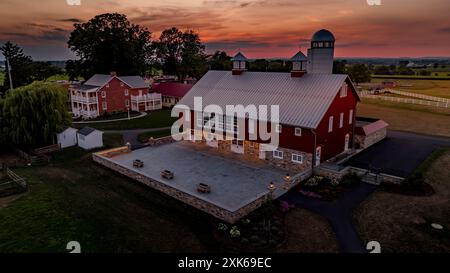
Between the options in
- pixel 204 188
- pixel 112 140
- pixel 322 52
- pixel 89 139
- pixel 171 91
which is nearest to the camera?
pixel 204 188

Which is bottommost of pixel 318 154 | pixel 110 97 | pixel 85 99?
pixel 318 154

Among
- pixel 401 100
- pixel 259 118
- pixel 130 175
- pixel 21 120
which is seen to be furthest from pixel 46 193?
pixel 401 100

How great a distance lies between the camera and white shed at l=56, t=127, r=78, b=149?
1289 inches

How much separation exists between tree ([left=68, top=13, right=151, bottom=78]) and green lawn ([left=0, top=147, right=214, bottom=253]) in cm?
4528

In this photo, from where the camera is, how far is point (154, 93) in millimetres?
58531

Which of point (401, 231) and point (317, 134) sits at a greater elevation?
point (317, 134)

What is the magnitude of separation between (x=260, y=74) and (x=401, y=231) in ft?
65.0

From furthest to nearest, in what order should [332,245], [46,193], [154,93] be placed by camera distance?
1. [154,93]
2. [46,193]
3. [332,245]

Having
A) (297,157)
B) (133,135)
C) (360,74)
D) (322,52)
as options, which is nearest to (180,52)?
(133,135)

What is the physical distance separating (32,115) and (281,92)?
2591cm

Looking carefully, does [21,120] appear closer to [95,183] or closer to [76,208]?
[95,183]

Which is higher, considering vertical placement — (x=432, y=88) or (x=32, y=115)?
(x=432, y=88)

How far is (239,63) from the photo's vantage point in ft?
108

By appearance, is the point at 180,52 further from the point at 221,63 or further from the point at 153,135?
the point at 153,135
